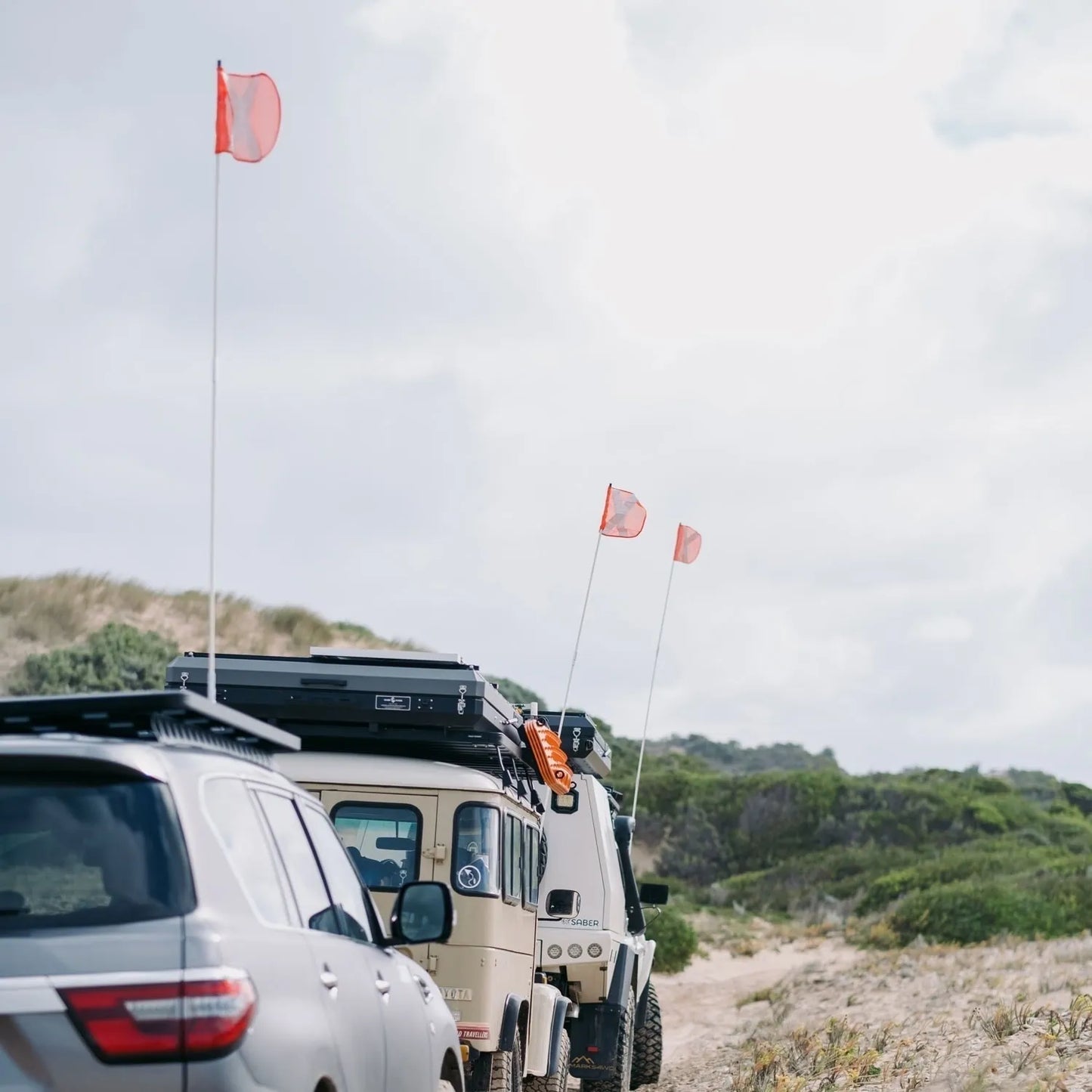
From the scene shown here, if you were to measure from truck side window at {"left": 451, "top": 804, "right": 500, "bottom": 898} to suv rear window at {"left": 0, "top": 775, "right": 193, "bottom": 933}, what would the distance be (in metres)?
5.23

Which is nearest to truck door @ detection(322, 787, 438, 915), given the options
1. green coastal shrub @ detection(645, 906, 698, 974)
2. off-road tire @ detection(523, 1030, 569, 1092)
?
off-road tire @ detection(523, 1030, 569, 1092)

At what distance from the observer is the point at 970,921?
3081 cm

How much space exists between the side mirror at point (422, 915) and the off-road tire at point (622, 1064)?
24.4 ft

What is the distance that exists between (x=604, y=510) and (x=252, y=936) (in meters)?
14.2

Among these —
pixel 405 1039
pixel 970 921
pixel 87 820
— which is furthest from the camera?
pixel 970 921

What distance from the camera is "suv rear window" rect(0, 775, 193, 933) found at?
3799mm

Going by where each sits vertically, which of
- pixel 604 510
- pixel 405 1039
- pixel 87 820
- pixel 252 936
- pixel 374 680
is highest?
pixel 604 510

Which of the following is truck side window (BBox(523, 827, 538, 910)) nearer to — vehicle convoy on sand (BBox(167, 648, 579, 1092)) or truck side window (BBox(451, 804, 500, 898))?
vehicle convoy on sand (BBox(167, 648, 579, 1092))

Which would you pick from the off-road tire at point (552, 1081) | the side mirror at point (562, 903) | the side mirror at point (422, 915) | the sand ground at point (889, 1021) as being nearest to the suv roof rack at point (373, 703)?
the side mirror at point (562, 903)

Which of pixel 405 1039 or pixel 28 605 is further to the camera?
pixel 28 605

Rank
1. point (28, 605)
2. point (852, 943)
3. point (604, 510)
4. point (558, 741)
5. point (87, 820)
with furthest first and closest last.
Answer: point (28, 605) < point (852, 943) < point (604, 510) < point (558, 741) < point (87, 820)

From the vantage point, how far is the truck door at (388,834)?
29.9ft

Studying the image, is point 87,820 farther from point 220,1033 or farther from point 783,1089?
point 783,1089

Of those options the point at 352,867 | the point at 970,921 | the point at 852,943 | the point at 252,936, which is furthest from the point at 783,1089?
the point at 852,943
